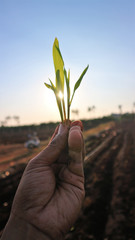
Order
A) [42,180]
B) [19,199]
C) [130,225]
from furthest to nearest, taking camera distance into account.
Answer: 1. [130,225]
2. [42,180]
3. [19,199]

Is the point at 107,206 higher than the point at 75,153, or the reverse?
the point at 75,153

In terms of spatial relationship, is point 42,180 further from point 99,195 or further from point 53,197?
point 99,195

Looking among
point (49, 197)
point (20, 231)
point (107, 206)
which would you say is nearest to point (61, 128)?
point (49, 197)

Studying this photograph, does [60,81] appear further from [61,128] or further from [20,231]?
[20,231]

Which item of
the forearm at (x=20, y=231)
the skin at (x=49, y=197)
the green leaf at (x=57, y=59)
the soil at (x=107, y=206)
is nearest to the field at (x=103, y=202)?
the soil at (x=107, y=206)

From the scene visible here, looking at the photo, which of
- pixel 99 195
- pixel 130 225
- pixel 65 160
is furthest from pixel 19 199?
pixel 99 195

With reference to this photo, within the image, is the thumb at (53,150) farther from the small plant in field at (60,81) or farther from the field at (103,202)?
the field at (103,202)
